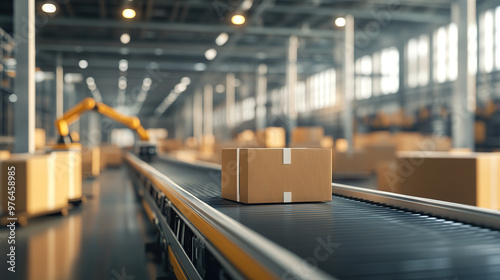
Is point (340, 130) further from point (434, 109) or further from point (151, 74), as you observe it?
point (151, 74)

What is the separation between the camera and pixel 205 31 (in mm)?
13844

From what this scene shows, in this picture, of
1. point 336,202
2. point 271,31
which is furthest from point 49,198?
point 271,31

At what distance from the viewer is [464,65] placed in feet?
30.8

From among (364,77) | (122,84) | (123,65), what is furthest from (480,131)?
(122,84)

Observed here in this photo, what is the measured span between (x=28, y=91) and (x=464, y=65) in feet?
27.2

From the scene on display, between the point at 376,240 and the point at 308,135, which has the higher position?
the point at 308,135

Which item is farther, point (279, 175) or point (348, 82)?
point (348, 82)

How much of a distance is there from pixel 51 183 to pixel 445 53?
12798mm

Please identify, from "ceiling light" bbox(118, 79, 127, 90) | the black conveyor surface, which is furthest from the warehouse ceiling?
the black conveyor surface

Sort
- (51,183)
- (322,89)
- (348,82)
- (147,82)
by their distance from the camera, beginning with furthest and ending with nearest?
1. (147,82)
2. (322,89)
3. (348,82)
4. (51,183)

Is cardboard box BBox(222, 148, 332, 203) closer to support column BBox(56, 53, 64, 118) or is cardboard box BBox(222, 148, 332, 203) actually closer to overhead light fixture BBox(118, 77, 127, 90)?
support column BBox(56, 53, 64, 118)

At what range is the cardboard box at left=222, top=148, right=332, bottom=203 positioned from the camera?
124 inches

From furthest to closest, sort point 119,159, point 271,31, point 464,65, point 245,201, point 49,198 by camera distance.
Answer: point 119,159 < point 271,31 < point 464,65 < point 49,198 < point 245,201

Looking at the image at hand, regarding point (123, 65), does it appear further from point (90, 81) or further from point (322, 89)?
point (322, 89)
